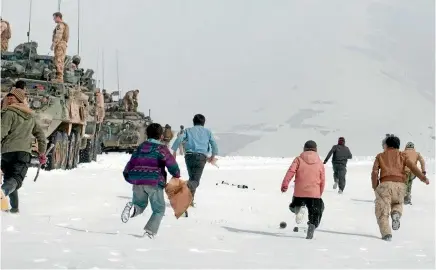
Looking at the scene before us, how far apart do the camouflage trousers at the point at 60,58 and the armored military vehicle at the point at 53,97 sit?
0.66ft

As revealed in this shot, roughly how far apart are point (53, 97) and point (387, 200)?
35.6 ft

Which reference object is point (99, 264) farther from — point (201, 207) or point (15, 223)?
point (201, 207)

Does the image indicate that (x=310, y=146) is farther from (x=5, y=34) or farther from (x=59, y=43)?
(x=5, y=34)

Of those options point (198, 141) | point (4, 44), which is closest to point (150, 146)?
point (198, 141)

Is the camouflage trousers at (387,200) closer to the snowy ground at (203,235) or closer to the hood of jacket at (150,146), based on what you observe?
the snowy ground at (203,235)

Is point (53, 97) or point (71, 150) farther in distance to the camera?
point (71, 150)

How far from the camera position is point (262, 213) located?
12.6 metres

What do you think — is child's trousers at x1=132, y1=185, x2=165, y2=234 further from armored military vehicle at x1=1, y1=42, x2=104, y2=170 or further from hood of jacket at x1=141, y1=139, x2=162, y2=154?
armored military vehicle at x1=1, y1=42, x2=104, y2=170

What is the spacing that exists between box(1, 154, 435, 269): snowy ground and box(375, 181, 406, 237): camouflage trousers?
275 millimetres

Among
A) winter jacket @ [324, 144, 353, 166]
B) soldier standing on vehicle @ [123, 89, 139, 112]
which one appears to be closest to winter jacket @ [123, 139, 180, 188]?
winter jacket @ [324, 144, 353, 166]

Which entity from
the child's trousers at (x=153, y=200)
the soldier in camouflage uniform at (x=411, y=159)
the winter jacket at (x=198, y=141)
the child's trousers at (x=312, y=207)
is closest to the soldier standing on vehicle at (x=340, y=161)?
the soldier in camouflage uniform at (x=411, y=159)

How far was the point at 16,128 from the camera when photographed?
914cm

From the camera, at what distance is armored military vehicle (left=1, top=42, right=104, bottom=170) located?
18.7m

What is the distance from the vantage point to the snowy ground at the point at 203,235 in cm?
686
